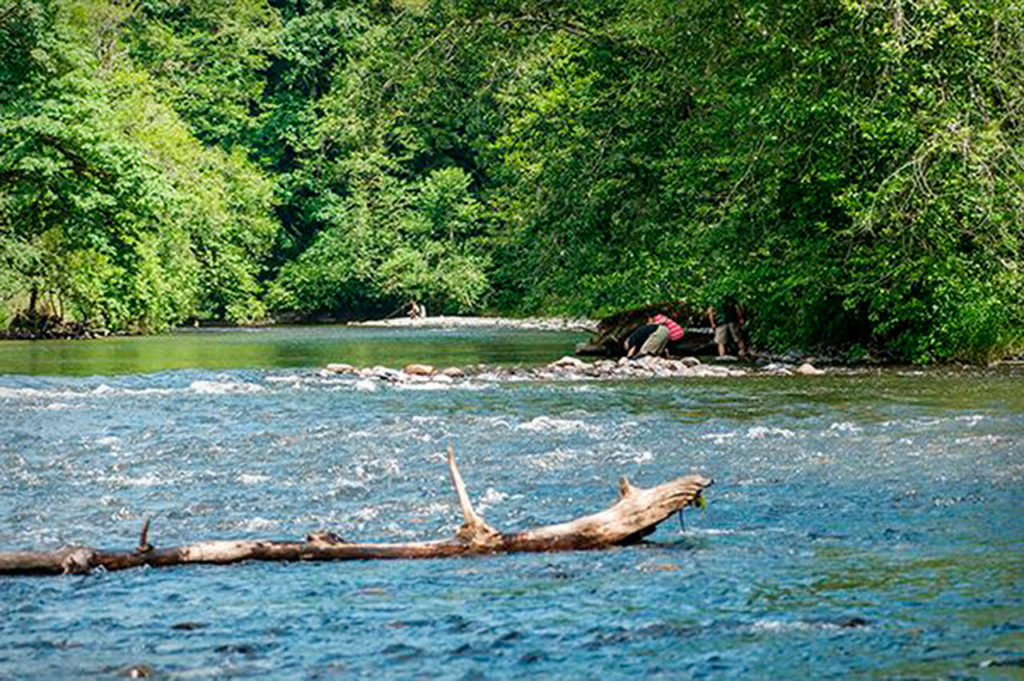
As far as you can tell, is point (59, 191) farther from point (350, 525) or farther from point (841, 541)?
point (841, 541)

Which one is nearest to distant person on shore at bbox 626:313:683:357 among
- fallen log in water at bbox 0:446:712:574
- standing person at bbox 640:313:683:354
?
standing person at bbox 640:313:683:354

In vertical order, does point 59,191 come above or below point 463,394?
above

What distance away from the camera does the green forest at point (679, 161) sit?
20.2 metres

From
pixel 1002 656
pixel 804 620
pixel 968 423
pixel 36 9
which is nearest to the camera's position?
pixel 1002 656

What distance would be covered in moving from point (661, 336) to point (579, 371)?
4122 mm

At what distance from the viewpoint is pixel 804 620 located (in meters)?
6.45

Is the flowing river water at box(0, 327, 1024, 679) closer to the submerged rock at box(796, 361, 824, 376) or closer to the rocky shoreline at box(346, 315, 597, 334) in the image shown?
the submerged rock at box(796, 361, 824, 376)

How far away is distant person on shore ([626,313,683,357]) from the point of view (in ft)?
91.4

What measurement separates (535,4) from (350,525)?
22.1m

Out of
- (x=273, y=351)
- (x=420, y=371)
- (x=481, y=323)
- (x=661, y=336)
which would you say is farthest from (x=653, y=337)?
(x=481, y=323)

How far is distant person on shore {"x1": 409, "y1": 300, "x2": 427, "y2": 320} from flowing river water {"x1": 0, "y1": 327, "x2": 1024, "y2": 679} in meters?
41.8

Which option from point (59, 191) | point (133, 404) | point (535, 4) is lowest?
point (133, 404)


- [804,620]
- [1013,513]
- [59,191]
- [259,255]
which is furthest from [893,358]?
[259,255]

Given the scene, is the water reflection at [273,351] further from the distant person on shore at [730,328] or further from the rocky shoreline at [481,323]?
the distant person on shore at [730,328]
